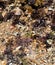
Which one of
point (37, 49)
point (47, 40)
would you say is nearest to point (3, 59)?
point (37, 49)

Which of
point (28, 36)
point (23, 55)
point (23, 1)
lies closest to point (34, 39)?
point (28, 36)

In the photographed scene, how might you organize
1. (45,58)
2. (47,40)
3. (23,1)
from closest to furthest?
(45,58), (47,40), (23,1)

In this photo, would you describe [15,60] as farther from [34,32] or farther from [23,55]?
[34,32]

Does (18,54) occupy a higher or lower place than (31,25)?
lower

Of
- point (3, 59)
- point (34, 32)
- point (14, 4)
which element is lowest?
point (3, 59)

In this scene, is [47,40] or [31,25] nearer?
[47,40]

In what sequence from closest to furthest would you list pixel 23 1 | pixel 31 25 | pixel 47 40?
pixel 47 40 → pixel 31 25 → pixel 23 1

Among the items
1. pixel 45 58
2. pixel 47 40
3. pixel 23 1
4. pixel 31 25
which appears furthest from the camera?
pixel 23 1

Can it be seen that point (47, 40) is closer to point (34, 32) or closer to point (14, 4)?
point (34, 32)

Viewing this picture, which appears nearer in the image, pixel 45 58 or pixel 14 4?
pixel 45 58
